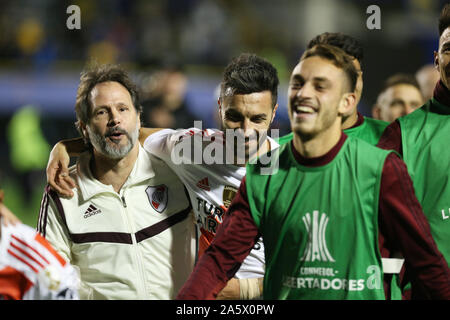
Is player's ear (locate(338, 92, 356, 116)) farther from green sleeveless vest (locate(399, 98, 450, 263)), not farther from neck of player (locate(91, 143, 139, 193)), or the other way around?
neck of player (locate(91, 143, 139, 193))

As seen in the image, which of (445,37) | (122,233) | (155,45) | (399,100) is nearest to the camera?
(445,37)

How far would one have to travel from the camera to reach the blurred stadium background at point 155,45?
39.6 feet

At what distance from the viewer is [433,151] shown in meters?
2.96

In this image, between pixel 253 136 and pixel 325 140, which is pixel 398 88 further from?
pixel 325 140

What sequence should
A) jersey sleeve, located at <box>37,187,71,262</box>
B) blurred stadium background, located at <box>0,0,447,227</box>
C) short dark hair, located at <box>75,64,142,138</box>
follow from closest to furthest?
jersey sleeve, located at <box>37,187,71,262</box> → short dark hair, located at <box>75,64,142,138</box> → blurred stadium background, located at <box>0,0,447,227</box>

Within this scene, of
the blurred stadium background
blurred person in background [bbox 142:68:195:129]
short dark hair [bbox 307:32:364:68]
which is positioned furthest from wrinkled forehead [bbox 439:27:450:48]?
the blurred stadium background

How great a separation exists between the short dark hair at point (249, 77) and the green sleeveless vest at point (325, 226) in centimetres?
87

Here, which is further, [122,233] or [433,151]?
[122,233]

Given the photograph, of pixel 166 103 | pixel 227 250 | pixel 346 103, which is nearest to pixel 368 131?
pixel 346 103

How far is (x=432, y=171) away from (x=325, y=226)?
699mm

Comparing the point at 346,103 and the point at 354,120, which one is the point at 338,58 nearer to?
the point at 346,103

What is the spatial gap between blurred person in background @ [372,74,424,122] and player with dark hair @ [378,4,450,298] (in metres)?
2.01

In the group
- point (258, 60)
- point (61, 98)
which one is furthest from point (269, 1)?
point (258, 60)

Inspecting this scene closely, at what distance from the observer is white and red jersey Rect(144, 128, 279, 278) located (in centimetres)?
360
